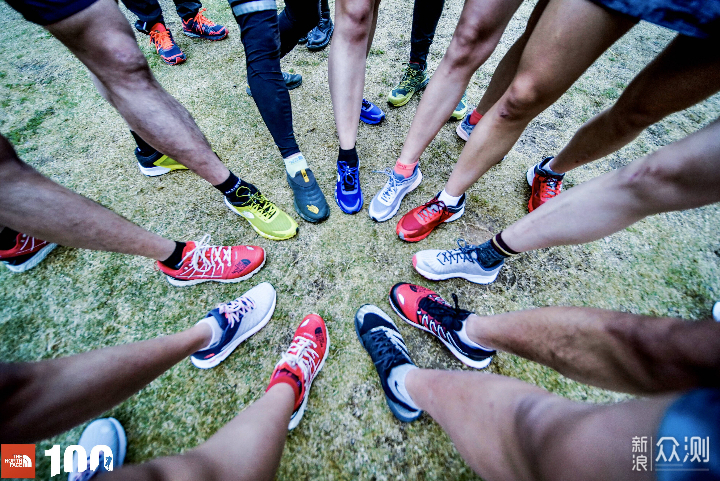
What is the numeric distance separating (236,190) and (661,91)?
2.03 meters

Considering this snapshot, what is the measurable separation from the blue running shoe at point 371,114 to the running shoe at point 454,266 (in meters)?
1.27

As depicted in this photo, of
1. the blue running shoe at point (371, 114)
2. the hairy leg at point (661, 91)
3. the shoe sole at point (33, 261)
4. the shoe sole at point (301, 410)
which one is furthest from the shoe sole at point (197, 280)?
the hairy leg at point (661, 91)

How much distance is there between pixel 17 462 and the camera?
1041 mm

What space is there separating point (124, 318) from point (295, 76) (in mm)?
2272

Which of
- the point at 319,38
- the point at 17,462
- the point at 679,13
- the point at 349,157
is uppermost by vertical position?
the point at 679,13

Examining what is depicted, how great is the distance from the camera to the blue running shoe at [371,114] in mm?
2246

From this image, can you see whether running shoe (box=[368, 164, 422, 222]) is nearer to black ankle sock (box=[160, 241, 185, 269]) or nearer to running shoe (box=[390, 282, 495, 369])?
running shoe (box=[390, 282, 495, 369])

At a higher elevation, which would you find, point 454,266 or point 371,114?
point 371,114

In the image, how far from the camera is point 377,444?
46.3 inches

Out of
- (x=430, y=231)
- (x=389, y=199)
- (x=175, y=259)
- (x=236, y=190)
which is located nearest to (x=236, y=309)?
(x=175, y=259)

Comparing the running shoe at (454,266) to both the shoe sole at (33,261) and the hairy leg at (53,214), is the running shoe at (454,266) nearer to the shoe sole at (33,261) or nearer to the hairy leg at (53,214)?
the hairy leg at (53,214)

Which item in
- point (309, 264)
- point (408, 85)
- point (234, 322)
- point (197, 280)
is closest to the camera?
point (234, 322)

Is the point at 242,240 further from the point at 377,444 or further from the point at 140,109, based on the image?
the point at 377,444

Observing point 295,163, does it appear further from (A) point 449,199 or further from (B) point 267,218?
(A) point 449,199
